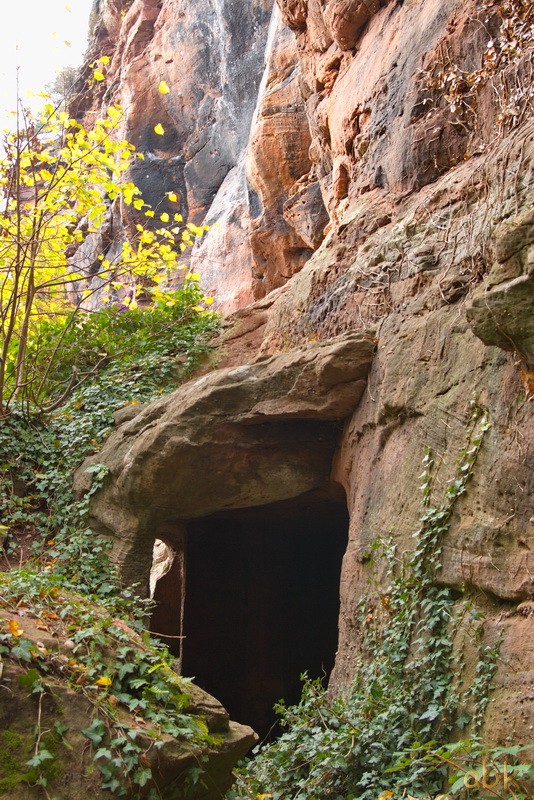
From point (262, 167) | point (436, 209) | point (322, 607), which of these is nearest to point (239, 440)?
point (436, 209)

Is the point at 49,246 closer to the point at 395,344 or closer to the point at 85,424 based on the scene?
the point at 85,424

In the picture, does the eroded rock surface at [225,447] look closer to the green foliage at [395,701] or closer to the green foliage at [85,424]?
the green foliage at [85,424]

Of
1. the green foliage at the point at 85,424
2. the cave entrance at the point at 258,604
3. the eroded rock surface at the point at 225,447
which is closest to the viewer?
the eroded rock surface at the point at 225,447

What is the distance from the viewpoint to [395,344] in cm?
596

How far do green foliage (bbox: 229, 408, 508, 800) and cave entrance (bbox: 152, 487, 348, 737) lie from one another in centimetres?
374

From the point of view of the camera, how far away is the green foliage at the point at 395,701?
460cm

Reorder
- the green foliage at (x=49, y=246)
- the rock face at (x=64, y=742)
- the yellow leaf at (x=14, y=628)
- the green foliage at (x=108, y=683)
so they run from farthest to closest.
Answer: the green foliage at (x=49, y=246), the yellow leaf at (x=14, y=628), the green foliage at (x=108, y=683), the rock face at (x=64, y=742)

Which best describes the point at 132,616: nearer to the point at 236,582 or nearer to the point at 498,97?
the point at 236,582

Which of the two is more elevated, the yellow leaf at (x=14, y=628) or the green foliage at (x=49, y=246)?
the green foliage at (x=49, y=246)

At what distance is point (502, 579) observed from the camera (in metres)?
4.52

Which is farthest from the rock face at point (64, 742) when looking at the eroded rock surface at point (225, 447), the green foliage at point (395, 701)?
the eroded rock surface at point (225, 447)

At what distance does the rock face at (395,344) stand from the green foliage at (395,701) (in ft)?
0.42

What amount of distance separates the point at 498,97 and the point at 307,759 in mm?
4706

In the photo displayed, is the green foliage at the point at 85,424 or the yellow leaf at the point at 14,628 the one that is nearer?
the yellow leaf at the point at 14,628
